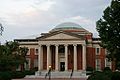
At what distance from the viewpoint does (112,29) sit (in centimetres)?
3794

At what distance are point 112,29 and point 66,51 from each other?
4540 cm

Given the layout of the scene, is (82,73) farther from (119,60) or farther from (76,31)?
(119,60)

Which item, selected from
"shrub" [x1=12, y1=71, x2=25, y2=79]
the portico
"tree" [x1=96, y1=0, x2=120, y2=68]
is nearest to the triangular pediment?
the portico

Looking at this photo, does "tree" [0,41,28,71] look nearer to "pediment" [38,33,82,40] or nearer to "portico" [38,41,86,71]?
"portico" [38,41,86,71]

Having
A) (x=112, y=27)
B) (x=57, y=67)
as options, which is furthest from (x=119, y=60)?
(x=57, y=67)

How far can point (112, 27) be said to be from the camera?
37.9 meters

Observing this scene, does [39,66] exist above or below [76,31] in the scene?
below

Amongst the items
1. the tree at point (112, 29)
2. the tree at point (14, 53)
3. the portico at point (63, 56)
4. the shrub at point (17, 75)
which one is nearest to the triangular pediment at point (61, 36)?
the portico at point (63, 56)

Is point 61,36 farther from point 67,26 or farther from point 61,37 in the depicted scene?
point 67,26

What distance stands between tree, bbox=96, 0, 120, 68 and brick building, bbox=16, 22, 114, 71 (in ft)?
142

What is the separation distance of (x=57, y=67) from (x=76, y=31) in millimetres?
12280

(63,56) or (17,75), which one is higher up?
(63,56)

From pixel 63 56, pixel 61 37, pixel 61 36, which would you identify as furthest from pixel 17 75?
pixel 63 56

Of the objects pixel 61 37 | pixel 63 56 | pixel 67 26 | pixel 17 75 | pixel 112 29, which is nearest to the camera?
pixel 112 29
